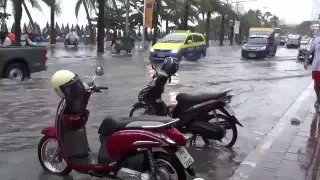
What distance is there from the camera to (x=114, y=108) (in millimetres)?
10492

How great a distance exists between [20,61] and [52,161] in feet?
33.6

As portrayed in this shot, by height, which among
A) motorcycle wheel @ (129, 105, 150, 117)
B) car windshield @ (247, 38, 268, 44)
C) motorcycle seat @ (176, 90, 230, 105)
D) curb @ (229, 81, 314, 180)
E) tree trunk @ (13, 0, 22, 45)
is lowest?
curb @ (229, 81, 314, 180)

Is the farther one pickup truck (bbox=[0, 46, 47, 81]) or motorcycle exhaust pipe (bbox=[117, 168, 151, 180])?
pickup truck (bbox=[0, 46, 47, 81])

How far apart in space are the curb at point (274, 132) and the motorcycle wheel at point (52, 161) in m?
1.99

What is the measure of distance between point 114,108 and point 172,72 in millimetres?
3261

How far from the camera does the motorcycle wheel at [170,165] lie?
484 centimetres

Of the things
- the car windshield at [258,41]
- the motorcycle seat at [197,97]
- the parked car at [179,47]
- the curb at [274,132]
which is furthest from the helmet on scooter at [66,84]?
the car windshield at [258,41]

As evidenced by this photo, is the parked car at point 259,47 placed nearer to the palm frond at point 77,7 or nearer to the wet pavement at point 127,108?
the wet pavement at point 127,108

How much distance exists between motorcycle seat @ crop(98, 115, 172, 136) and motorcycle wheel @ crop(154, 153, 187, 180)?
33 centimetres

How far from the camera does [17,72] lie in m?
15.3

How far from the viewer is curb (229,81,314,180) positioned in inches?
237

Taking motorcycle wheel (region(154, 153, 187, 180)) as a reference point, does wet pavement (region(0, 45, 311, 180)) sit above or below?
below

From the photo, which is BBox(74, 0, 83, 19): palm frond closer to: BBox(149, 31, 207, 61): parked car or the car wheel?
BBox(149, 31, 207, 61): parked car

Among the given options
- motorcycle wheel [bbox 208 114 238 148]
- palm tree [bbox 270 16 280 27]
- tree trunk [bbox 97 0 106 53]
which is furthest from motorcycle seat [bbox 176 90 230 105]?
palm tree [bbox 270 16 280 27]
